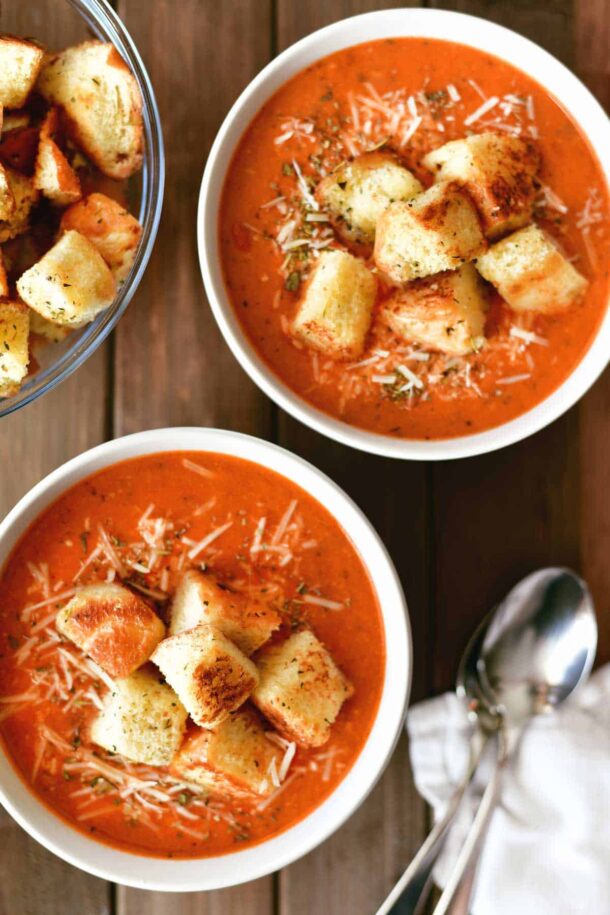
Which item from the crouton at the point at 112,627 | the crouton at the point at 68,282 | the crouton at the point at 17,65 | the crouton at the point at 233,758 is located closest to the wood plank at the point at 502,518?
the crouton at the point at 233,758

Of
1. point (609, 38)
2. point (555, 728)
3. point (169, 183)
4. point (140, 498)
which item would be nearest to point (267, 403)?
point (140, 498)

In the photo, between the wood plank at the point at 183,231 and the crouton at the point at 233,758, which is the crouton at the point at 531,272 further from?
the crouton at the point at 233,758

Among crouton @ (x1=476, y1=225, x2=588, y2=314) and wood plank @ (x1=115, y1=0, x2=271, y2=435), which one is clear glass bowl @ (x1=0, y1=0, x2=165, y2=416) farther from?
crouton @ (x1=476, y1=225, x2=588, y2=314)

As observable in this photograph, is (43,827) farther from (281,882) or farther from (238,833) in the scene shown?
(281,882)

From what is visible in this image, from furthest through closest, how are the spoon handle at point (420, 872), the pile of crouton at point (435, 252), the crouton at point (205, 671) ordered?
the spoon handle at point (420, 872)
the pile of crouton at point (435, 252)
the crouton at point (205, 671)

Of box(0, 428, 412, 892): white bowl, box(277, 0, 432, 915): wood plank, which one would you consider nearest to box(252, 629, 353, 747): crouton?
box(0, 428, 412, 892): white bowl

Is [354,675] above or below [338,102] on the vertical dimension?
below
